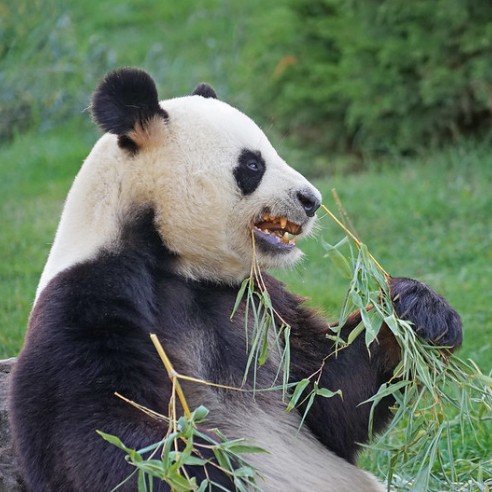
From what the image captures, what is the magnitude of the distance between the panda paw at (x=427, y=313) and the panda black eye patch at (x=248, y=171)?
64 cm

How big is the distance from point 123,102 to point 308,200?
2.39ft

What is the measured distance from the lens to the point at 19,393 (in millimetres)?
3408

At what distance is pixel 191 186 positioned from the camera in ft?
12.4

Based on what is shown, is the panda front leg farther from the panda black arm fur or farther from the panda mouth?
the panda mouth

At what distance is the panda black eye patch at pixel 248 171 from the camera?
3834mm

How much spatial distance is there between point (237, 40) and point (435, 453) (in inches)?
409

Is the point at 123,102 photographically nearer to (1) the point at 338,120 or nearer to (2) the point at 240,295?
(2) the point at 240,295

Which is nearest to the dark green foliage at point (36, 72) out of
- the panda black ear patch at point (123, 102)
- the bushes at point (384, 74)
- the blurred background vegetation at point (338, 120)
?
the blurred background vegetation at point (338, 120)

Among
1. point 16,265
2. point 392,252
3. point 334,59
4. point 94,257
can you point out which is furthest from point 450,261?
point 94,257

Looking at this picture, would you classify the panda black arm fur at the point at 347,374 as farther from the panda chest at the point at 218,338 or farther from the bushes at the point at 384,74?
the bushes at the point at 384,74

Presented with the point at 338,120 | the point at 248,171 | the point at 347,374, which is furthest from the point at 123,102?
the point at 338,120

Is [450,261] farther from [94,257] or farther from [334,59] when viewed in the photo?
[94,257]

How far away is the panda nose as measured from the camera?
12.5ft

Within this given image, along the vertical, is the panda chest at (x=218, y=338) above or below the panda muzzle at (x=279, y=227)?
below
